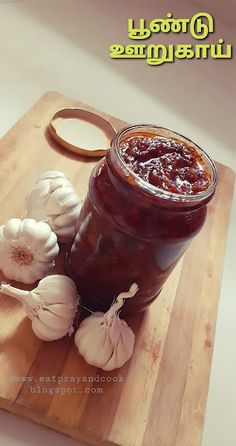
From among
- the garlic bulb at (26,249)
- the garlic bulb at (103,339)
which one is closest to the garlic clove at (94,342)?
the garlic bulb at (103,339)

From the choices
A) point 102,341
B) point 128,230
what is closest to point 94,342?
point 102,341

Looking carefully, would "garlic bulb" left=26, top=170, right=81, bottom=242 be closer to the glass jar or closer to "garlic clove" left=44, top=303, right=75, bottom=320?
the glass jar

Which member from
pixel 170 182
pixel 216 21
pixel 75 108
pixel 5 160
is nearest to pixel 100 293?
pixel 170 182

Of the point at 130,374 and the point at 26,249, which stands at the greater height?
the point at 26,249

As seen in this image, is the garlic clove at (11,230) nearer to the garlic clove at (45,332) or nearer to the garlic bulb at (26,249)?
the garlic bulb at (26,249)

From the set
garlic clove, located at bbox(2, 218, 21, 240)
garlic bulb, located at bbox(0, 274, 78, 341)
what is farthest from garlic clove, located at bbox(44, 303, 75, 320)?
garlic clove, located at bbox(2, 218, 21, 240)

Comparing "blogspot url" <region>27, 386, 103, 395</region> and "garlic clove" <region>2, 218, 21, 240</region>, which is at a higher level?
"garlic clove" <region>2, 218, 21, 240</region>

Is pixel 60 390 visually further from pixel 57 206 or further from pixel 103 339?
pixel 57 206
